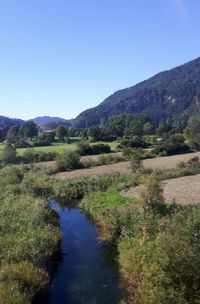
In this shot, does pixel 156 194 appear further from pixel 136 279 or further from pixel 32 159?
pixel 32 159

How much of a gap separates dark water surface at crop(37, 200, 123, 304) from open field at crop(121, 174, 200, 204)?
875 centimetres

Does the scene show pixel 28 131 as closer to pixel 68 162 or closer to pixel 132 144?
pixel 132 144

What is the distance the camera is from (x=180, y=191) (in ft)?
158

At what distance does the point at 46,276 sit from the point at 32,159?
7800cm

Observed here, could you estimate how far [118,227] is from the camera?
3391 cm

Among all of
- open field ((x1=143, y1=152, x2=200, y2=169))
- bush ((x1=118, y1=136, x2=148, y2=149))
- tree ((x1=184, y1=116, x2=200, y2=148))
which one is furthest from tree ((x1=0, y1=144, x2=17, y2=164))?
tree ((x1=184, y1=116, x2=200, y2=148))

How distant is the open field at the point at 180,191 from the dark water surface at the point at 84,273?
8.75 metres

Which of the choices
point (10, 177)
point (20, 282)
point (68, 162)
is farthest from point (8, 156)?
point (20, 282)

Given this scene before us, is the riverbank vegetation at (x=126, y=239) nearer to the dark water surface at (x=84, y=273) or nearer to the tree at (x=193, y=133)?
the dark water surface at (x=84, y=273)

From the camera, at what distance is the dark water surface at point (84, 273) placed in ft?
80.7

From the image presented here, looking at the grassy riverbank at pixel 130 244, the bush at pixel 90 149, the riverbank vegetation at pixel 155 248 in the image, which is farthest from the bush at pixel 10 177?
the bush at pixel 90 149

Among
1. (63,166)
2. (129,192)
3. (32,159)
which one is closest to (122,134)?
(32,159)

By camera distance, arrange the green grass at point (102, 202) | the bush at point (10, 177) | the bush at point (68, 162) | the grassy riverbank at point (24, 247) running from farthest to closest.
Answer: the bush at point (68, 162) < the bush at point (10, 177) < the green grass at point (102, 202) < the grassy riverbank at point (24, 247)

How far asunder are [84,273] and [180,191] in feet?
71.8
